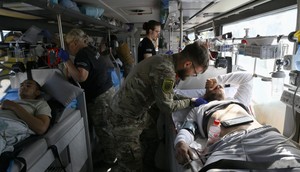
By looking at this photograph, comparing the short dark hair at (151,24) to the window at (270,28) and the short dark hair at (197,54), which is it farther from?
the short dark hair at (197,54)

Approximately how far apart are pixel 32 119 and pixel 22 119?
8 cm

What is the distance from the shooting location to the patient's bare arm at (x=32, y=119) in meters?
1.55

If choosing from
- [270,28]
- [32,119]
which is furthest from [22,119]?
[270,28]

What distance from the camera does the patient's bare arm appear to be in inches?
60.9

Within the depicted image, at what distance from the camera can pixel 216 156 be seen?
49.3 inches

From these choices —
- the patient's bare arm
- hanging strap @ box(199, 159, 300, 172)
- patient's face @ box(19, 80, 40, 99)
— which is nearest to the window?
hanging strap @ box(199, 159, 300, 172)

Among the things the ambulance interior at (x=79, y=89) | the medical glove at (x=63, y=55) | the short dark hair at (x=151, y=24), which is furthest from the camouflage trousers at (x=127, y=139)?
the short dark hair at (x=151, y=24)

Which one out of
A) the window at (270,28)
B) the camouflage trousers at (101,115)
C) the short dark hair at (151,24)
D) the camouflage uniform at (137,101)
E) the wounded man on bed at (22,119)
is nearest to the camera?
the wounded man on bed at (22,119)

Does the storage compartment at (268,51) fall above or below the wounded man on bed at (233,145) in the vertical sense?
above

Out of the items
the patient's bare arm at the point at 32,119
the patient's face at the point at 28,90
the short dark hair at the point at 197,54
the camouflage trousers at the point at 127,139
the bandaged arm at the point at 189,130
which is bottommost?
the camouflage trousers at the point at 127,139

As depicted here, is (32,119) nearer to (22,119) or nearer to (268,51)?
(22,119)

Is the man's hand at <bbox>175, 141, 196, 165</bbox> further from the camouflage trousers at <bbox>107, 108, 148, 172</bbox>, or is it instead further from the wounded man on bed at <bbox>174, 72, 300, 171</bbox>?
the camouflage trousers at <bbox>107, 108, 148, 172</bbox>

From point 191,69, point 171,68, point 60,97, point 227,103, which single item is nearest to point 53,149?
point 60,97

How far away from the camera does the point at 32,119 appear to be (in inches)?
62.2
